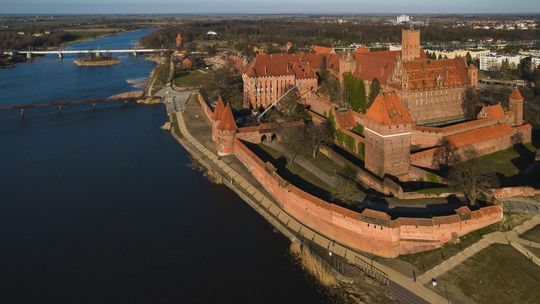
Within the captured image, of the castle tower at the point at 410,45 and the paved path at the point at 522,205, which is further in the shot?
the castle tower at the point at 410,45

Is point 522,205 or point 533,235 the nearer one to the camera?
point 533,235

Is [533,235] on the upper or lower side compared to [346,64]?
lower

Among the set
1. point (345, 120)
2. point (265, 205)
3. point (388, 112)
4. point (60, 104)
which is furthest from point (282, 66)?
point (60, 104)

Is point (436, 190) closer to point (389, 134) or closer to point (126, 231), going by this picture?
point (389, 134)

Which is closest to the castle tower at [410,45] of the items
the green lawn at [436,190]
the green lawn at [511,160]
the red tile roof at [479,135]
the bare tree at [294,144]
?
the red tile roof at [479,135]

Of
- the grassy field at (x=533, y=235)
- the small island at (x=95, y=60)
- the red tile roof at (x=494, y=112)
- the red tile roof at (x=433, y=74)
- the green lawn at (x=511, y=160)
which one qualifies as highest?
the small island at (x=95, y=60)

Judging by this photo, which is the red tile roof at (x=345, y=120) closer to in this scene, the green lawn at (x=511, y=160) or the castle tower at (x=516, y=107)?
the green lawn at (x=511, y=160)

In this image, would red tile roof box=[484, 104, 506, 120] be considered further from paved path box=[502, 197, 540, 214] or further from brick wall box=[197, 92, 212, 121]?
brick wall box=[197, 92, 212, 121]

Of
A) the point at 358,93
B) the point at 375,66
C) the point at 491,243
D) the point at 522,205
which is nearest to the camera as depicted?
the point at 491,243
